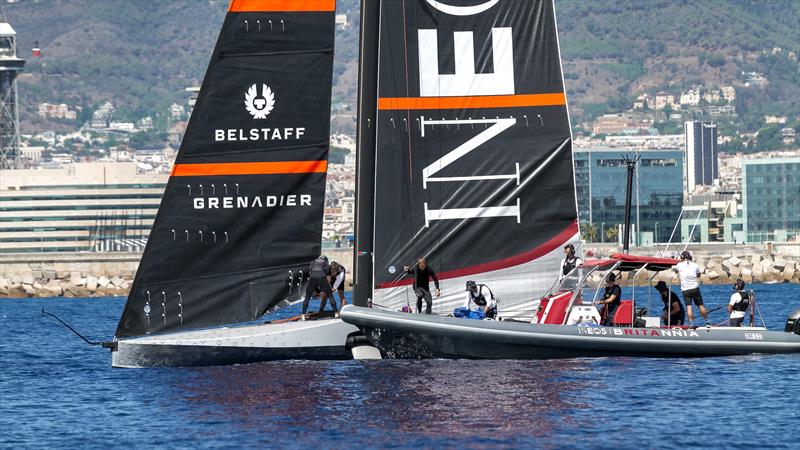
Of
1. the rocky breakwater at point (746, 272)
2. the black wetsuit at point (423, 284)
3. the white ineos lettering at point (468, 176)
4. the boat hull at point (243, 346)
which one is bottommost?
the rocky breakwater at point (746, 272)

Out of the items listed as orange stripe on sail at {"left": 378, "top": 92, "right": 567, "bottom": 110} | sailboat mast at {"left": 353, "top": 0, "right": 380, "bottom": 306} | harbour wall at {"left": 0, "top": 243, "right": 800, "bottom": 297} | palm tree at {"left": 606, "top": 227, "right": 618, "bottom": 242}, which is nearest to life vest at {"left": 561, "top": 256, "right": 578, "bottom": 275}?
orange stripe on sail at {"left": 378, "top": 92, "right": 567, "bottom": 110}

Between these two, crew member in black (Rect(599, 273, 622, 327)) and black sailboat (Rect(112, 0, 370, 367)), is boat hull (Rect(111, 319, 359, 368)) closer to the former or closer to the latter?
black sailboat (Rect(112, 0, 370, 367))

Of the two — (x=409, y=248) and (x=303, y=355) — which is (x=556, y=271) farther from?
(x=303, y=355)

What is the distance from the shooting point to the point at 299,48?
29531 mm

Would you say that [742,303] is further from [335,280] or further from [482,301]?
[335,280]

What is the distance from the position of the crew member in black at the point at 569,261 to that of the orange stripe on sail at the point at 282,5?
19.6 ft

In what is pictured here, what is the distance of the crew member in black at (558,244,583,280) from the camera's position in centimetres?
2955

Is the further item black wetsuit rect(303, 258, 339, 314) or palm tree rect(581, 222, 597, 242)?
palm tree rect(581, 222, 597, 242)

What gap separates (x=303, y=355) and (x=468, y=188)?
13.6 feet

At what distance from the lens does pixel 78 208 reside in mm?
171625

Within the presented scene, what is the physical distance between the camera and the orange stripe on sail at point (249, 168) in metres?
29.2

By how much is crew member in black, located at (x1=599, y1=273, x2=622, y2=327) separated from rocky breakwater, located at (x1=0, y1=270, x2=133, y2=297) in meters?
75.0

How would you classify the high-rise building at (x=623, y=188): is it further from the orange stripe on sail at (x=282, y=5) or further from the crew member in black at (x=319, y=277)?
the orange stripe on sail at (x=282, y=5)

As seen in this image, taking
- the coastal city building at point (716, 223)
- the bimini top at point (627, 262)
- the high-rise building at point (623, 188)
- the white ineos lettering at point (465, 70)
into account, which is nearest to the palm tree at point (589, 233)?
the high-rise building at point (623, 188)
